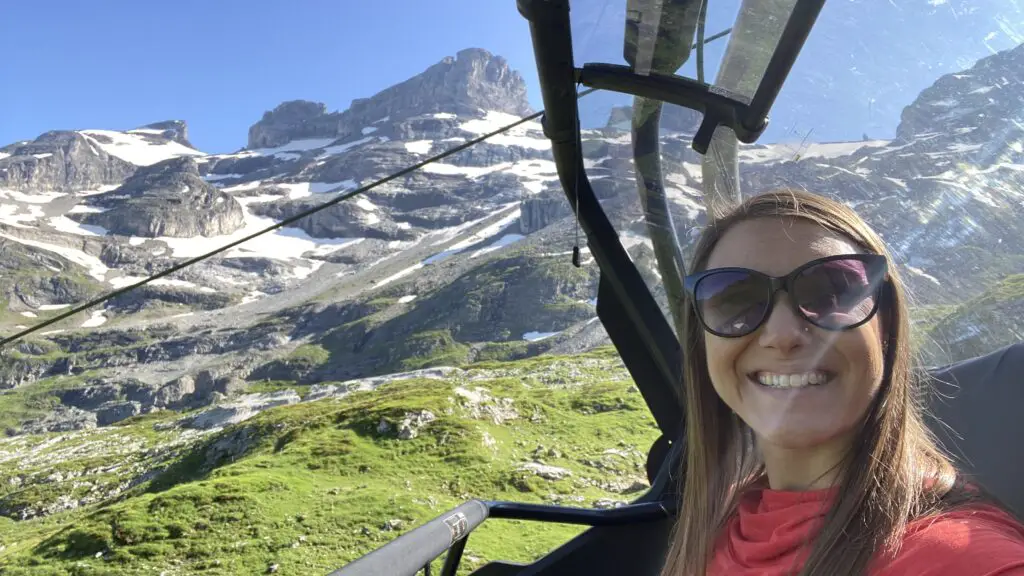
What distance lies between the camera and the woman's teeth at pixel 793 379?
1.48 metres

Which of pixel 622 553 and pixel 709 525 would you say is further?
pixel 622 553

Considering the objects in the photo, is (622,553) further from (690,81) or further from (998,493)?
(690,81)

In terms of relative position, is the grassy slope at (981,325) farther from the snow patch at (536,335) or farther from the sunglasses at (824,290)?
the snow patch at (536,335)

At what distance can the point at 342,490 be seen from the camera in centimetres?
1109

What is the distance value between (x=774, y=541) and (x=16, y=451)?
290 feet

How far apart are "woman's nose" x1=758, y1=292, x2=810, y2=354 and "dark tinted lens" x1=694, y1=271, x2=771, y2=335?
0.11 feet

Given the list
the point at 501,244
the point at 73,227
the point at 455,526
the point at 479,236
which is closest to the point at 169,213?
the point at 73,227

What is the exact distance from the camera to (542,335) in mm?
101812

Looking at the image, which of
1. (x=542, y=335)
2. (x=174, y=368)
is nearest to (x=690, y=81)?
(x=542, y=335)

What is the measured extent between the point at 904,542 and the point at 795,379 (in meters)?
0.42

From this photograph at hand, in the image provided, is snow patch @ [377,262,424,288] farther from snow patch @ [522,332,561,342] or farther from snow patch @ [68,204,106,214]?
snow patch @ [68,204,106,214]

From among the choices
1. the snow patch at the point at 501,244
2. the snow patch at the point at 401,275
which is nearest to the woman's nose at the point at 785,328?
the snow patch at the point at 401,275

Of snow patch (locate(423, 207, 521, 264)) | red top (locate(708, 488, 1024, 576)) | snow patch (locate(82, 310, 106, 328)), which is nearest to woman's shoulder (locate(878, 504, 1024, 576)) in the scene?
red top (locate(708, 488, 1024, 576))

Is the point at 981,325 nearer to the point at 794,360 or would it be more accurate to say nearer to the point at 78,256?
the point at 794,360
